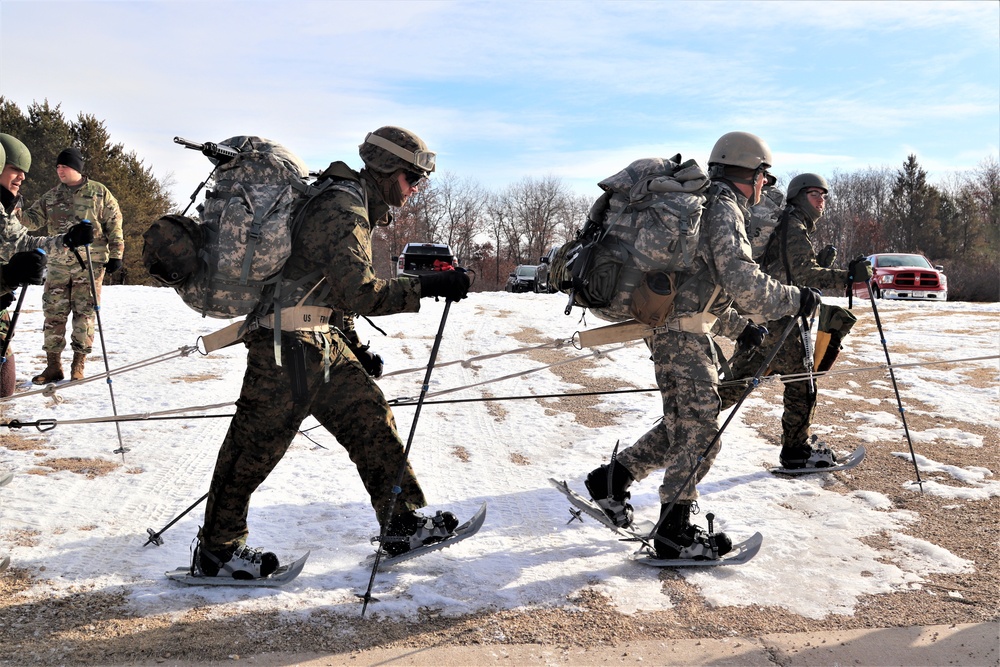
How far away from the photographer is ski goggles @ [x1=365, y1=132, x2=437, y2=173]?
3.91 meters

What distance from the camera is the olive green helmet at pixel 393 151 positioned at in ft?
12.9

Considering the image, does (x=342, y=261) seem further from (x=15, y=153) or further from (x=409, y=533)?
(x=15, y=153)

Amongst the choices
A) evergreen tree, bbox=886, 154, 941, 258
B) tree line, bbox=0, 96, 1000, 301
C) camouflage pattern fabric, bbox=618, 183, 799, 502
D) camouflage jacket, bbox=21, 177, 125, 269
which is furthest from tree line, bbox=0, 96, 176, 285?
evergreen tree, bbox=886, 154, 941, 258

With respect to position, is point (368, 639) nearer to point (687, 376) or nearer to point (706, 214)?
point (687, 376)

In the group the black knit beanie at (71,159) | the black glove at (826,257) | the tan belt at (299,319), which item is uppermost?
the black knit beanie at (71,159)

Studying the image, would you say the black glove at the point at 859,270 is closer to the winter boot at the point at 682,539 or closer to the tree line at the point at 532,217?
the winter boot at the point at 682,539

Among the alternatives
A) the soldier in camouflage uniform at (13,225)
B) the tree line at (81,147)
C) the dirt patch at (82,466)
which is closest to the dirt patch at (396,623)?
the dirt patch at (82,466)

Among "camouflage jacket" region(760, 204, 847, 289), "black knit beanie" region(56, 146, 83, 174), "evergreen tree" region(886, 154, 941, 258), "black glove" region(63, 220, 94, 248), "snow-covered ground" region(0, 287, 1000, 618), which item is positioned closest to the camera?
"snow-covered ground" region(0, 287, 1000, 618)

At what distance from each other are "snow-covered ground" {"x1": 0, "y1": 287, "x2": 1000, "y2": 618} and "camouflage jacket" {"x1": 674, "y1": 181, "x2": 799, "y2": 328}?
4.80 feet

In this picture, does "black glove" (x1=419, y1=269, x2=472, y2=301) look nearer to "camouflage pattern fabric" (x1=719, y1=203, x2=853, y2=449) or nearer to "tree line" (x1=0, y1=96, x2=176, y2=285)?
"camouflage pattern fabric" (x1=719, y1=203, x2=853, y2=449)

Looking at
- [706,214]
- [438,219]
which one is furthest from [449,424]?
[438,219]

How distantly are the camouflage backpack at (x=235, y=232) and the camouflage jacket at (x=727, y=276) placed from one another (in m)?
1.85

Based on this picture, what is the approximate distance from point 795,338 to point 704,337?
2.10m

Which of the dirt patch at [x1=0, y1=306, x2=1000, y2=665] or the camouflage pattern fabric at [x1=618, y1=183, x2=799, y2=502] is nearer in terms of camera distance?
the dirt patch at [x1=0, y1=306, x2=1000, y2=665]
